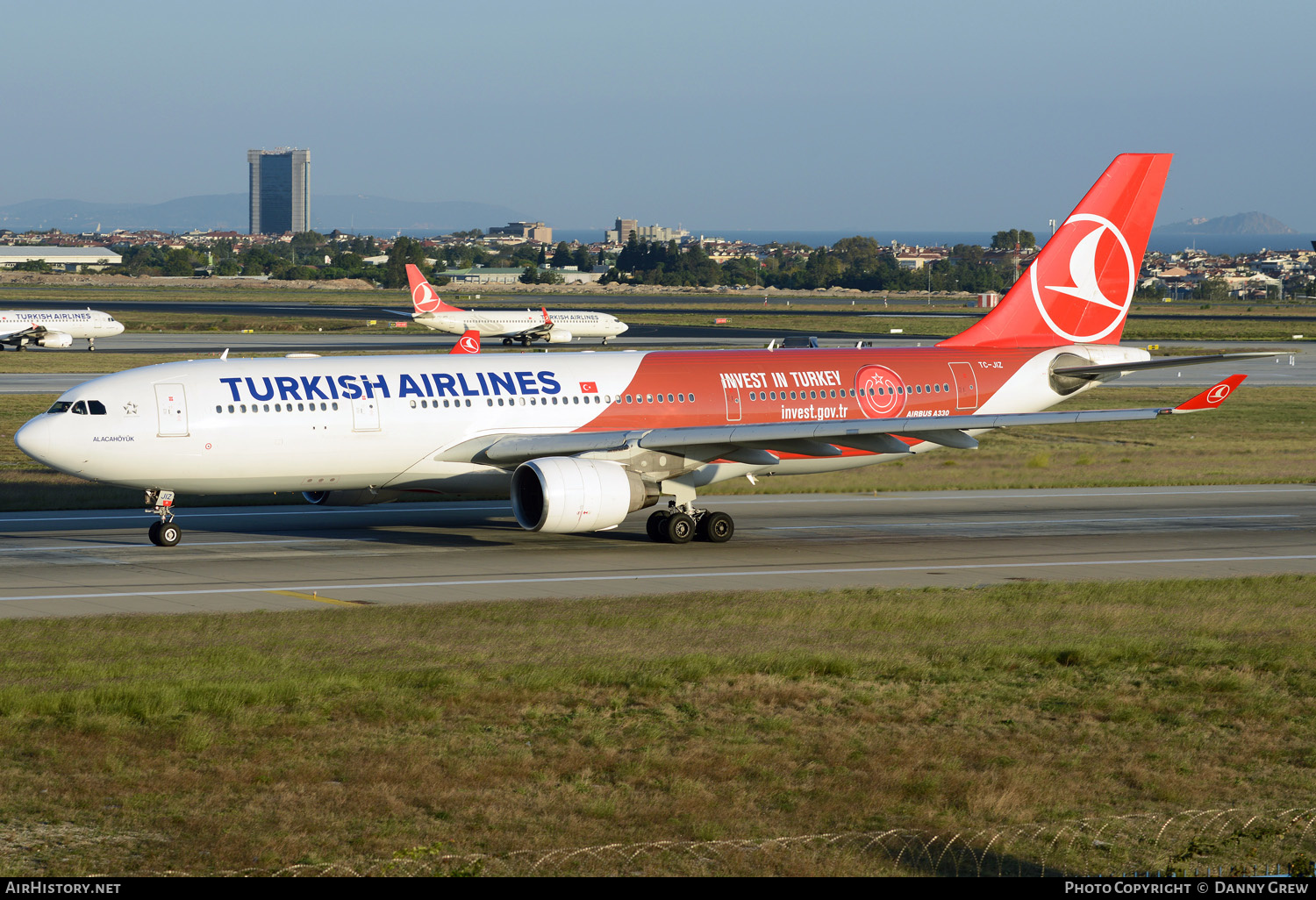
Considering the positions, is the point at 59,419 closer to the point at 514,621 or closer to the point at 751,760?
the point at 514,621

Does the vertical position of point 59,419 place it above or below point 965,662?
above

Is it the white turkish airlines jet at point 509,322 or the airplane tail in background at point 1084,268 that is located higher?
the airplane tail in background at point 1084,268

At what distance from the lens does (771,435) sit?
31.3m

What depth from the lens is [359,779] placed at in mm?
14672

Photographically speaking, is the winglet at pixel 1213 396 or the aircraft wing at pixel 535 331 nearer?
the winglet at pixel 1213 396

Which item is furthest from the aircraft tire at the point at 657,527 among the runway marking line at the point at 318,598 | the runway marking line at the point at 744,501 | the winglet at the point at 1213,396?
the winglet at the point at 1213,396

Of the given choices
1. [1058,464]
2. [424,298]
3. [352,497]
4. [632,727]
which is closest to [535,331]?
[424,298]

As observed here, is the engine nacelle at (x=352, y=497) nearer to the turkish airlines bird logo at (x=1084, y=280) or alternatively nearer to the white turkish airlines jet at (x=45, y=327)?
the turkish airlines bird logo at (x=1084, y=280)

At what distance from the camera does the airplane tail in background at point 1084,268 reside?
38.8 metres

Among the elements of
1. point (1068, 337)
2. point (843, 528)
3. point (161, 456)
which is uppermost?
point (1068, 337)

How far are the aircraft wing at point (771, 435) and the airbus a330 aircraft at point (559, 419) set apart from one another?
0.05 m

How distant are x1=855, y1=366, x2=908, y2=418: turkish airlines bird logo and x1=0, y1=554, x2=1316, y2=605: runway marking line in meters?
6.73

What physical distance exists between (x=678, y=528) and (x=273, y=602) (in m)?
10.8
